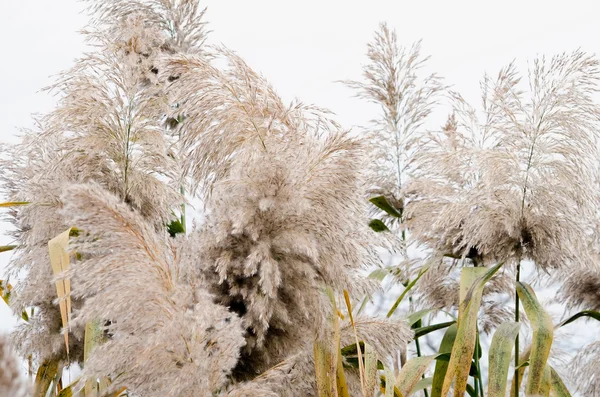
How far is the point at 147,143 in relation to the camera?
1966 millimetres

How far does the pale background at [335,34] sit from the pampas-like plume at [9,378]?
4813mm

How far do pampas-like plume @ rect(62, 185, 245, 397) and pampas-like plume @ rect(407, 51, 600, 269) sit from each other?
3.23 feet

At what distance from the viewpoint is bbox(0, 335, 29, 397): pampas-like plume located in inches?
17.8

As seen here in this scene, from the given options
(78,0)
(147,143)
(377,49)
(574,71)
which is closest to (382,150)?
(377,49)

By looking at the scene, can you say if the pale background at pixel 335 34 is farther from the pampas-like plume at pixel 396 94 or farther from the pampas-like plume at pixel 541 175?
the pampas-like plume at pixel 541 175

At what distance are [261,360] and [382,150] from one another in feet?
4.72

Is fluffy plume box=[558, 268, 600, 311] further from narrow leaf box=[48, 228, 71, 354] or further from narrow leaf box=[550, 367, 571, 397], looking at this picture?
narrow leaf box=[48, 228, 71, 354]

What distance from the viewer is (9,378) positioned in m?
0.47

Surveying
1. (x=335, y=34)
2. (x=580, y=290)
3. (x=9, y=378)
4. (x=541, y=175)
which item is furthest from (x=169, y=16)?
(x=335, y=34)

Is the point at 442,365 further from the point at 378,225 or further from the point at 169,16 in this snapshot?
the point at 169,16

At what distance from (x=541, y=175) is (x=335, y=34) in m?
4.43

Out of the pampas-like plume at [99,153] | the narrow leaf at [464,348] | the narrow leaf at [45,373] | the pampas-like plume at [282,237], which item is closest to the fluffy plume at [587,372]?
the narrow leaf at [464,348]

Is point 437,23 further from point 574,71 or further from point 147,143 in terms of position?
point 147,143

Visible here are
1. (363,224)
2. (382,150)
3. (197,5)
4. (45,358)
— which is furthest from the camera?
(382,150)
